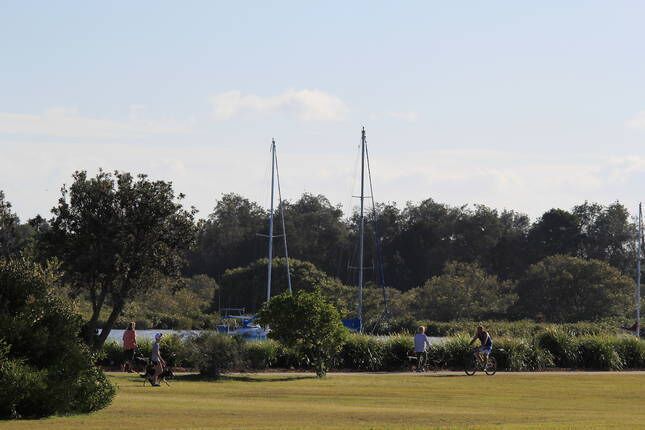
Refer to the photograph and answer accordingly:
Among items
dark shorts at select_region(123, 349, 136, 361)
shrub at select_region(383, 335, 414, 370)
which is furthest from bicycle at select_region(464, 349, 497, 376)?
dark shorts at select_region(123, 349, 136, 361)

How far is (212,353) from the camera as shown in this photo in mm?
39656

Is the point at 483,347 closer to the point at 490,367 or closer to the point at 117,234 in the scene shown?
the point at 490,367

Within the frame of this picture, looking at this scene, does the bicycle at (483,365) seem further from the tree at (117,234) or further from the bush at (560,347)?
the tree at (117,234)

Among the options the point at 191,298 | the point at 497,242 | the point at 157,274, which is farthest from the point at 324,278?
the point at 157,274

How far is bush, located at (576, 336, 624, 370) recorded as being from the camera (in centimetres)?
4978

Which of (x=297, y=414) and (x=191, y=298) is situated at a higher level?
(x=191, y=298)

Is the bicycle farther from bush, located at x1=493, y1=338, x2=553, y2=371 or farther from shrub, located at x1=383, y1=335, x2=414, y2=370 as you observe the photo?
shrub, located at x1=383, y1=335, x2=414, y2=370

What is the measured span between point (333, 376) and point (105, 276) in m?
10.1

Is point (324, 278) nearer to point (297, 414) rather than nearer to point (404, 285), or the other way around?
point (404, 285)

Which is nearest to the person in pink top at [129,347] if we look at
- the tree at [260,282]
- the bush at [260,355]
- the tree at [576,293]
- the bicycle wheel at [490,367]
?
the bush at [260,355]

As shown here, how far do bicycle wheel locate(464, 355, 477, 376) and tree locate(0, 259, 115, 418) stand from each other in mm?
19938

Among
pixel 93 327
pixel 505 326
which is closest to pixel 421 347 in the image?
pixel 93 327

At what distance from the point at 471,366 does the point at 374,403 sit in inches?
636

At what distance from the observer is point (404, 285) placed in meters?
112
